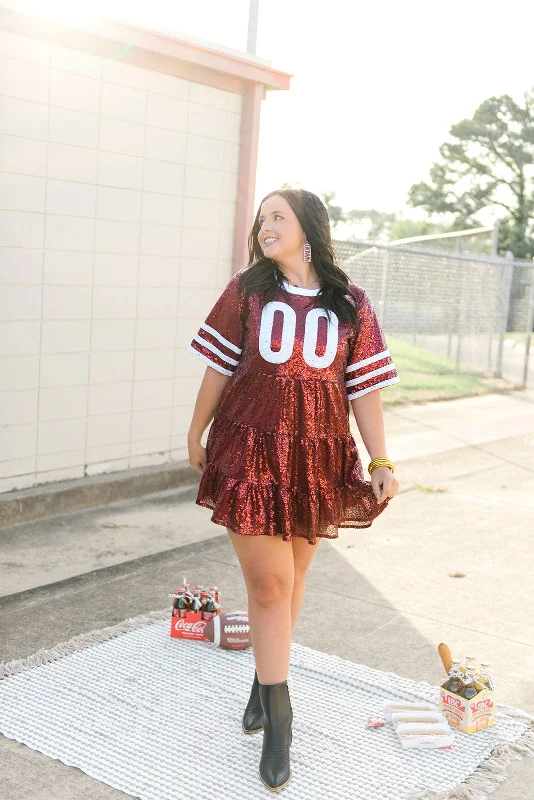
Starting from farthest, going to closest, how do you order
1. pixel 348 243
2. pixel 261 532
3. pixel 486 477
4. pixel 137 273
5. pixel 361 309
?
pixel 348 243
pixel 486 477
pixel 137 273
pixel 361 309
pixel 261 532

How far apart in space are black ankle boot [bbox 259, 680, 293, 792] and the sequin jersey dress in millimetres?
503

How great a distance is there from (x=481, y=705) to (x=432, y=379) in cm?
1029

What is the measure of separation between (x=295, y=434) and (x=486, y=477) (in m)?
5.11

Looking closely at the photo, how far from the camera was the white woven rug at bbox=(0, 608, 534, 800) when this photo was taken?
3.21 metres

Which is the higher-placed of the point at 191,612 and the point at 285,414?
the point at 285,414

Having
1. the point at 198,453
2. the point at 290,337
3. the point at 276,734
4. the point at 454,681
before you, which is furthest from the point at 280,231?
the point at 454,681

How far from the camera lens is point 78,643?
418 centimetres

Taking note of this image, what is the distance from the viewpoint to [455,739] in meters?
3.57

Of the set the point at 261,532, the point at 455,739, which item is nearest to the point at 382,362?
the point at 261,532

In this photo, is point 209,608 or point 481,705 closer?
point 481,705

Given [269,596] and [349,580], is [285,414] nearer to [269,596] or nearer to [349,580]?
[269,596]

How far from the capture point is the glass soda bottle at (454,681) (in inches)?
143

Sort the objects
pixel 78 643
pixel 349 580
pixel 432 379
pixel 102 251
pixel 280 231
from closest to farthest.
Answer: pixel 280 231 → pixel 78 643 → pixel 349 580 → pixel 102 251 → pixel 432 379

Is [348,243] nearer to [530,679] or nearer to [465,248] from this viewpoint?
[530,679]
